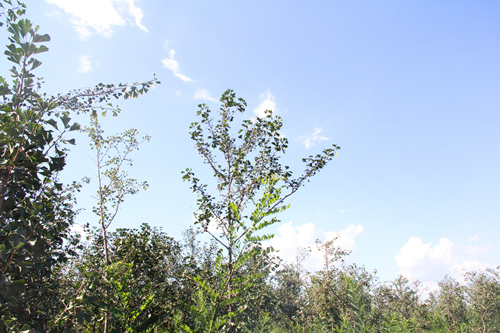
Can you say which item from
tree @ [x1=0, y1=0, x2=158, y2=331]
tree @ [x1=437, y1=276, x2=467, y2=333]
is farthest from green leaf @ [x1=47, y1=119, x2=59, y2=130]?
tree @ [x1=437, y1=276, x2=467, y2=333]

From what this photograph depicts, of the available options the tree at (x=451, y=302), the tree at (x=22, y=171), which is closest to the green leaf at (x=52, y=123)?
the tree at (x=22, y=171)

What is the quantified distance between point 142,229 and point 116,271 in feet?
11.1

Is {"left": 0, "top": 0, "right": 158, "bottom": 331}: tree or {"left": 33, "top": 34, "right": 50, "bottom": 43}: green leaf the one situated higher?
{"left": 33, "top": 34, "right": 50, "bottom": 43}: green leaf

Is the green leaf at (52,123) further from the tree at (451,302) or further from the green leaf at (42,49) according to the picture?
the tree at (451,302)

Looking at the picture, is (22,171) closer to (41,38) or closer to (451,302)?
(41,38)

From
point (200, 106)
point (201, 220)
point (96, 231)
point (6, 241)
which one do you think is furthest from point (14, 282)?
point (96, 231)

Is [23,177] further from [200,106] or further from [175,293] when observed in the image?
[175,293]

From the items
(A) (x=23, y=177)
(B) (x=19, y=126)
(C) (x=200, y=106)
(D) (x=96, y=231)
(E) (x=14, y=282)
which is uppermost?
(C) (x=200, y=106)

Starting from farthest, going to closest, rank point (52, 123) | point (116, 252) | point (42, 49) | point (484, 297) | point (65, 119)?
point (484, 297), point (116, 252), point (42, 49), point (65, 119), point (52, 123)

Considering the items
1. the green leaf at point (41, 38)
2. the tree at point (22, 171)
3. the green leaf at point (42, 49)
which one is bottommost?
the tree at point (22, 171)

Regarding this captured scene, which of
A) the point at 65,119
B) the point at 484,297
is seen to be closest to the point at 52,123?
the point at 65,119

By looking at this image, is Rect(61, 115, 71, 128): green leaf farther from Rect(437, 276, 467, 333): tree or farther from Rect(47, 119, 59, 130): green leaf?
Rect(437, 276, 467, 333): tree

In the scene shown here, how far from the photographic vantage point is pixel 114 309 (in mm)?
7223

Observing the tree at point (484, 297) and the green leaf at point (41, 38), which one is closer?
the green leaf at point (41, 38)
